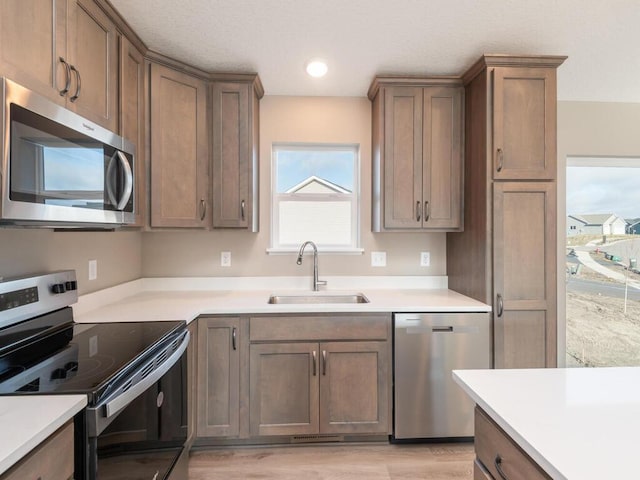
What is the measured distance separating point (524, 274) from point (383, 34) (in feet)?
→ 5.44

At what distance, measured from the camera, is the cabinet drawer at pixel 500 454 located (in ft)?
2.42

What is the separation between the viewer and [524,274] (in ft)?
6.76

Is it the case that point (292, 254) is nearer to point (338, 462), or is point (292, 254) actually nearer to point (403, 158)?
point (403, 158)

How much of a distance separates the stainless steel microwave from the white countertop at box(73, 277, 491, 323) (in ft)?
2.19

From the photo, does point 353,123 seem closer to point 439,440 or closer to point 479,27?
point 479,27

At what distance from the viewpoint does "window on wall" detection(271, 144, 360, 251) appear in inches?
106

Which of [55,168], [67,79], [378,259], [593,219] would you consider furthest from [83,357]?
[593,219]

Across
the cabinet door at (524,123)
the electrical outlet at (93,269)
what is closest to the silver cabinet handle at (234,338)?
the electrical outlet at (93,269)

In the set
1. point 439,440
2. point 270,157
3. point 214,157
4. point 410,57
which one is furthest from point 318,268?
point 410,57

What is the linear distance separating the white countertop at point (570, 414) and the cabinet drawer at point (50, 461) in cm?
108

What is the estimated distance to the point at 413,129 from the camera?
2.34m

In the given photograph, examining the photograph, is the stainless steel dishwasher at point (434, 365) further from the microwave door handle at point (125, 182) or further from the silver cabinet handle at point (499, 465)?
the microwave door handle at point (125, 182)

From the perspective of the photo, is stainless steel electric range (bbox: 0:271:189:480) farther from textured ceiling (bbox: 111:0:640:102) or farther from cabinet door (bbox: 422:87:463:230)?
cabinet door (bbox: 422:87:463:230)

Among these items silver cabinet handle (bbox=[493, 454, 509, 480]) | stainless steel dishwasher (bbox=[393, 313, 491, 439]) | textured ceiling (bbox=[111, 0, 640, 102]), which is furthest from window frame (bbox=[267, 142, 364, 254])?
silver cabinet handle (bbox=[493, 454, 509, 480])
